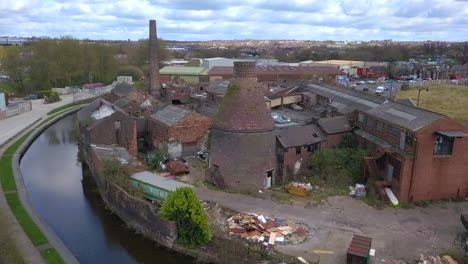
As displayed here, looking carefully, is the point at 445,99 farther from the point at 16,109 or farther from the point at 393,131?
the point at 16,109

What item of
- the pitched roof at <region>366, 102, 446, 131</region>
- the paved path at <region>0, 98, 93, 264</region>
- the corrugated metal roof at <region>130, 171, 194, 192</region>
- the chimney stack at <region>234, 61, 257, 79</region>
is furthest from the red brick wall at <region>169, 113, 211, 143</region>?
the pitched roof at <region>366, 102, 446, 131</region>

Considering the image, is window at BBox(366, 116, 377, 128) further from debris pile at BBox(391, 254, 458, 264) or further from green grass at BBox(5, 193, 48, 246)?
green grass at BBox(5, 193, 48, 246)

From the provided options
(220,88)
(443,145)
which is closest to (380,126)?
(443,145)

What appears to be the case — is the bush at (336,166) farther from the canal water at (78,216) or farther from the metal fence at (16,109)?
the metal fence at (16,109)

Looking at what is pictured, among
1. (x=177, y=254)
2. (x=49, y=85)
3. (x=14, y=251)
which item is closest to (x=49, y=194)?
(x=14, y=251)

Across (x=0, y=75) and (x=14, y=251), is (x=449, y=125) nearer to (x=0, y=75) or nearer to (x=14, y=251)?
(x=14, y=251)

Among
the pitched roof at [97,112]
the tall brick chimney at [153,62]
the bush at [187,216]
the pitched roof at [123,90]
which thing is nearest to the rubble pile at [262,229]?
the bush at [187,216]
